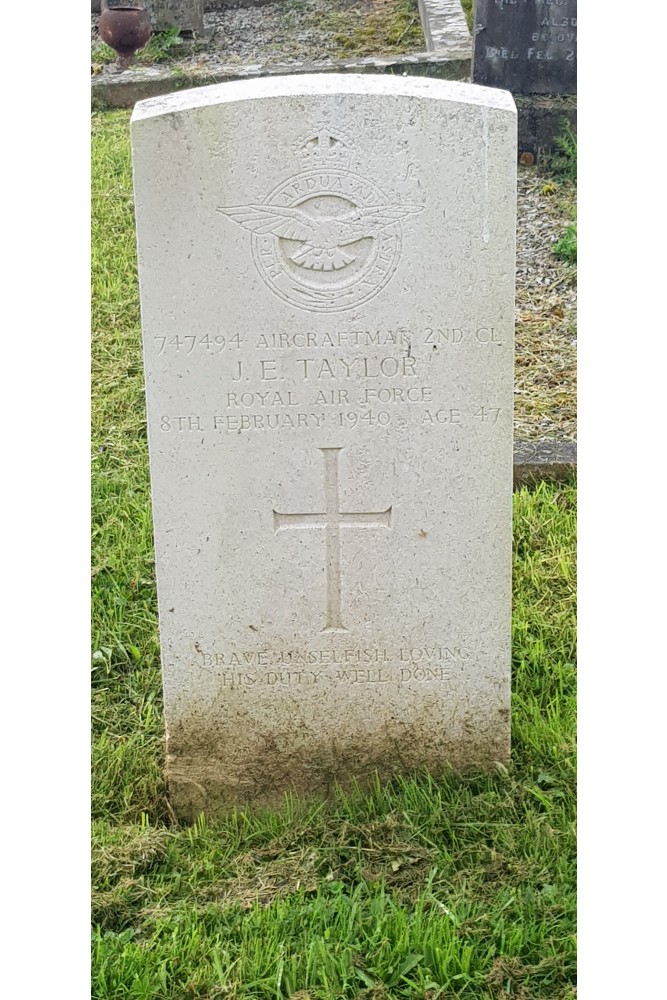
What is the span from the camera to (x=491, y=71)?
7.09 metres

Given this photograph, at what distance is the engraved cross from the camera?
3.05 meters

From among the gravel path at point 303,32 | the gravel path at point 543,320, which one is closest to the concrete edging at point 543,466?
the gravel path at point 543,320

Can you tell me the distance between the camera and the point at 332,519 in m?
3.09

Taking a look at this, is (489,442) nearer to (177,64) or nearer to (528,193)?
(528,193)

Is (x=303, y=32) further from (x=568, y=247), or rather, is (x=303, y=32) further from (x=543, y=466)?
(x=543, y=466)

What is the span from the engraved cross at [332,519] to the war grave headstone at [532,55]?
4842mm

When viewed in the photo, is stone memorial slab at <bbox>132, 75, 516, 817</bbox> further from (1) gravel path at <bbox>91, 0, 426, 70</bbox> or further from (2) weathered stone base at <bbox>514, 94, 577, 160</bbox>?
(1) gravel path at <bbox>91, 0, 426, 70</bbox>

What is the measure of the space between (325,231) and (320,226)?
0.06ft

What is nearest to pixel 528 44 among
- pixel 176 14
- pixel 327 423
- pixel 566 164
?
pixel 566 164

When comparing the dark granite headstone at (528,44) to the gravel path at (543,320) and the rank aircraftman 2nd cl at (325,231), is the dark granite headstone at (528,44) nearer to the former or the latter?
the gravel path at (543,320)

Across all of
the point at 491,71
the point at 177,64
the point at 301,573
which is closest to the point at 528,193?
the point at 491,71

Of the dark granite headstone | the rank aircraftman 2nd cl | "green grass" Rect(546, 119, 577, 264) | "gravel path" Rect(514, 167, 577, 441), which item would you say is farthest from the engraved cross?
the dark granite headstone

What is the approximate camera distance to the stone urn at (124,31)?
28.2 ft

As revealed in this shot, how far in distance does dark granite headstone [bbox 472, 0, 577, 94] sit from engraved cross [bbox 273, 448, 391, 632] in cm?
479
